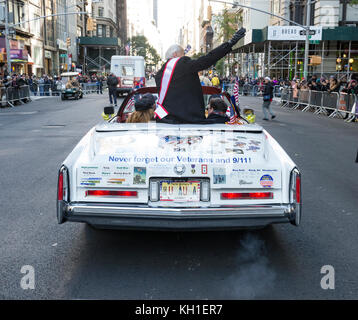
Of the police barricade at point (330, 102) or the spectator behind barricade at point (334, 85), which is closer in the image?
the police barricade at point (330, 102)

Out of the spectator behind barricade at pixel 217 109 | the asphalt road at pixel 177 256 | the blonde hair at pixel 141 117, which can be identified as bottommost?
the asphalt road at pixel 177 256

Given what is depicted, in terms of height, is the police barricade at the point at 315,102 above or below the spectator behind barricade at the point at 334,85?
below

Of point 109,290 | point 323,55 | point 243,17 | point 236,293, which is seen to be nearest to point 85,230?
point 109,290

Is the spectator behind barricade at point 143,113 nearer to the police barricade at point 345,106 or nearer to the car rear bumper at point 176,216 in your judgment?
the car rear bumper at point 176,216

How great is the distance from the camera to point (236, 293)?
11.3 feet

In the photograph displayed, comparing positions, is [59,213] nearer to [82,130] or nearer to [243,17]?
[82,130]

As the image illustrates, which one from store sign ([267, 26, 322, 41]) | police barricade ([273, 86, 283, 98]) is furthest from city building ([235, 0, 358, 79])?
police barricade ([273, 86, 283, 98])

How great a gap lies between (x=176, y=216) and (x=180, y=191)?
0.23 m

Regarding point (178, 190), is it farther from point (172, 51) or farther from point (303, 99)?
point (303, 99)

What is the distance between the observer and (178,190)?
3.85 meters

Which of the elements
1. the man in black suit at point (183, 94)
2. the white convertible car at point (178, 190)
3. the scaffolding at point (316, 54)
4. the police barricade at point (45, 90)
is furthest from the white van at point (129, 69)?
the white convertible car at point (178, 190)

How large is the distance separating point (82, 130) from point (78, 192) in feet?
35.5

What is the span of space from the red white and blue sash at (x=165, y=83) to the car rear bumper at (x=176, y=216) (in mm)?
1596

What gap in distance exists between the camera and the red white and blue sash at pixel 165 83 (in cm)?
502
